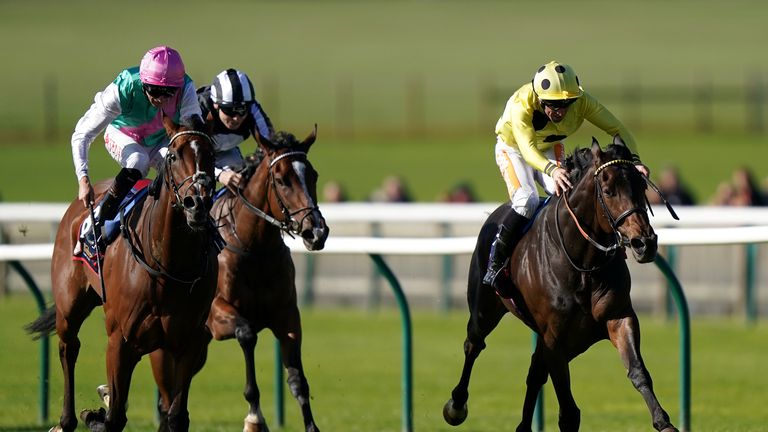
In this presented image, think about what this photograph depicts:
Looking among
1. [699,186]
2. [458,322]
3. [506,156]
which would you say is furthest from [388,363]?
[699,186]

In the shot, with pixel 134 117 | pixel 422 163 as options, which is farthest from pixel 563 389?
pixel 422 163

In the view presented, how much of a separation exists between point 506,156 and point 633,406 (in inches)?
131

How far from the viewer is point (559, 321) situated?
20.6ft

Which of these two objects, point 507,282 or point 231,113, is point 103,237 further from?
point 507,282

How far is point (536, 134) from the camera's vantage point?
6.82 metres

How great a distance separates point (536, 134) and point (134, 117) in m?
1.94

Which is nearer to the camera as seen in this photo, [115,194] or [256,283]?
[115,194]

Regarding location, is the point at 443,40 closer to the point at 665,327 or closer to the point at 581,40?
the point at 581,40

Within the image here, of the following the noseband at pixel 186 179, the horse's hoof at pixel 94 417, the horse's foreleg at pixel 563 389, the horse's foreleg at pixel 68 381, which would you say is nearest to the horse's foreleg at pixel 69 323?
the horse's foreleg at pixel 68 381

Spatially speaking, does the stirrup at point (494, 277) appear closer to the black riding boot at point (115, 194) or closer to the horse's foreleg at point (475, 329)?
the horse's foreleg at point (475, 329)

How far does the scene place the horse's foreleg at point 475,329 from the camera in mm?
7086

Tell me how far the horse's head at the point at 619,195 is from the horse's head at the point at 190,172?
1.63 metres

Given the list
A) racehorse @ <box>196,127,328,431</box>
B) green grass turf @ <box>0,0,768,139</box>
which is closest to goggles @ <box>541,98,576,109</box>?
racehorse @ <box>196,127,328,431</box>

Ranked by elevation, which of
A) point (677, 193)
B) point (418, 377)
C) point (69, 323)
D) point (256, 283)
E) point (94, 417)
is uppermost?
point (256, 283)
